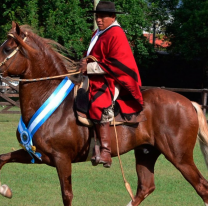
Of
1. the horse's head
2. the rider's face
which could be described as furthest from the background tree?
the horse's head

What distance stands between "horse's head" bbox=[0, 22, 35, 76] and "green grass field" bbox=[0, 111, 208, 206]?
223 cm

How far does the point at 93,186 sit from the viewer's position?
7.74m

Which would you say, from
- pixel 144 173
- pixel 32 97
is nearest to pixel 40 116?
pixel 32 97

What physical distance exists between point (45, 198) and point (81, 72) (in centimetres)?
225

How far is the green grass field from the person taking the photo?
6.93 meters

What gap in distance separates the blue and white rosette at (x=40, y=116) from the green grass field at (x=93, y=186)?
4.82 ft

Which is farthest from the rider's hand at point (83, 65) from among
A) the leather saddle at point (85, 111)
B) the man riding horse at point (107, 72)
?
the leather saddle at point (85, 111)

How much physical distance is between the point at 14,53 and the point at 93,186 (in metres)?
3.14

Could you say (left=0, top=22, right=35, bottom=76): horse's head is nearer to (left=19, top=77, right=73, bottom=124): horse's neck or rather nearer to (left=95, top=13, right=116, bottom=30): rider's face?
(left=19, top=77, right=73, bottom=124): horse's neck

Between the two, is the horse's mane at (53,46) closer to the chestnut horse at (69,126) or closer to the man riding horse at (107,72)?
the chestnut horse at (69,126)

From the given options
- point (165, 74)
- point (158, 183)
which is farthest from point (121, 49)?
point (165, 74)

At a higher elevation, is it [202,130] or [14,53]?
[14,53]

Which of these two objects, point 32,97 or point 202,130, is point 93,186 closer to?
point 202,130

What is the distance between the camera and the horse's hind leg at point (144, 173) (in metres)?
6.41
